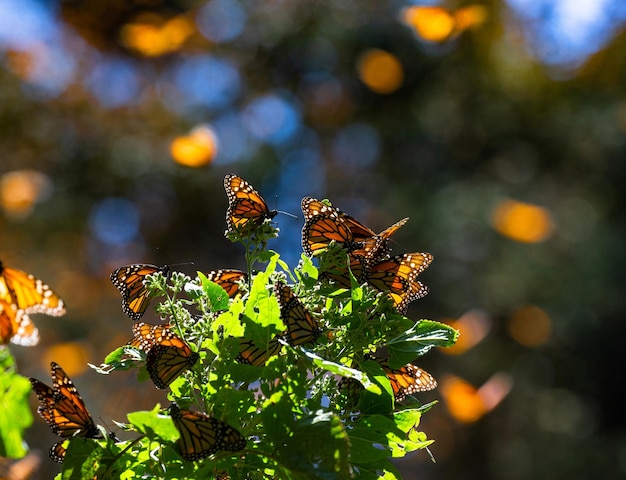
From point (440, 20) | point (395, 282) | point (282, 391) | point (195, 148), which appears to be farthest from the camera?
point (440, 20)

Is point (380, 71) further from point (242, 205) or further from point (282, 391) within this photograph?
point (282, 391)

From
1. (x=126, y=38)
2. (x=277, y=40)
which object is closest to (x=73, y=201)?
(x=126, y=38)

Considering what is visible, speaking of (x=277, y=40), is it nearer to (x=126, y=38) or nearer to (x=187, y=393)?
(x=126, y=38)

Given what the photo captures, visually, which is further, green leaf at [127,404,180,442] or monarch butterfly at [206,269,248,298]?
monarch butterfly at [206,269,248,298]

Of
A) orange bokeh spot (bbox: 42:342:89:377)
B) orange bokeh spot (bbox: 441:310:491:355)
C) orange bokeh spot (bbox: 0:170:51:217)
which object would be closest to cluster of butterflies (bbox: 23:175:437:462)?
orange bokeh spot (bbox: 42:342:89:377)

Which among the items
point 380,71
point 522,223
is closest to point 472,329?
point 522,223

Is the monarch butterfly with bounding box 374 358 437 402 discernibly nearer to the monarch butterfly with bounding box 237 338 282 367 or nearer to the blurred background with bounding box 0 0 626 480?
the monarch butterfly with bounding box 237 338 282 367
